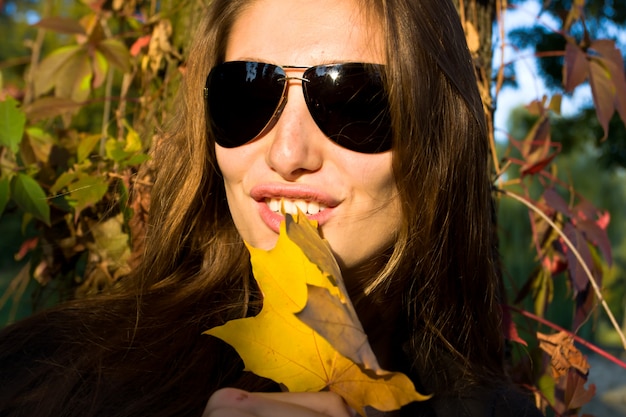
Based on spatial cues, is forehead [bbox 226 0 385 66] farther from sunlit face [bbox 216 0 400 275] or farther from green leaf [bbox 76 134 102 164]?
green leaf [bbox 76 134 102 164]

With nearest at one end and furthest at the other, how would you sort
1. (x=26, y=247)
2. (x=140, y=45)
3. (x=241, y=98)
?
(x=241, y=98) < (x=26, y=247) < (x=140, y=45)

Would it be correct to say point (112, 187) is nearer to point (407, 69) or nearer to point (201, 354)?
point (201, 354)

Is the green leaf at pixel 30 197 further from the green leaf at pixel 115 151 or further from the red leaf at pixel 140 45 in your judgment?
the red leaf at pixel 140 45

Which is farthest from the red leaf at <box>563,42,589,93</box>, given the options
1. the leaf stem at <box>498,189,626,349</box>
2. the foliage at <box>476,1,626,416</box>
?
the leaf stem at <box>498,189,626,349</box>

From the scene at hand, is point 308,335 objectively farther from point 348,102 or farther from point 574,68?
point 574,68

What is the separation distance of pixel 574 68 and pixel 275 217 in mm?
953

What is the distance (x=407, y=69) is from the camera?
4.65 feet

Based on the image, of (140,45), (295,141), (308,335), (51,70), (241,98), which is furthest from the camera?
(140,45)

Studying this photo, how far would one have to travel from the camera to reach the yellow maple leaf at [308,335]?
96 centimetres

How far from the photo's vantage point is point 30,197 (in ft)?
5.48

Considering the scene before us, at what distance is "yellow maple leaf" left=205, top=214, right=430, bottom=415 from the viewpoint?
3.16ft

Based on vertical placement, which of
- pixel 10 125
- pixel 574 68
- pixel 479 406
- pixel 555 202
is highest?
pixel 574 68

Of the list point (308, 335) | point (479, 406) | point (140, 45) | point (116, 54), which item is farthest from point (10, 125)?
point (479, 406)

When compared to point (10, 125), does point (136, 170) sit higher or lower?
lower
